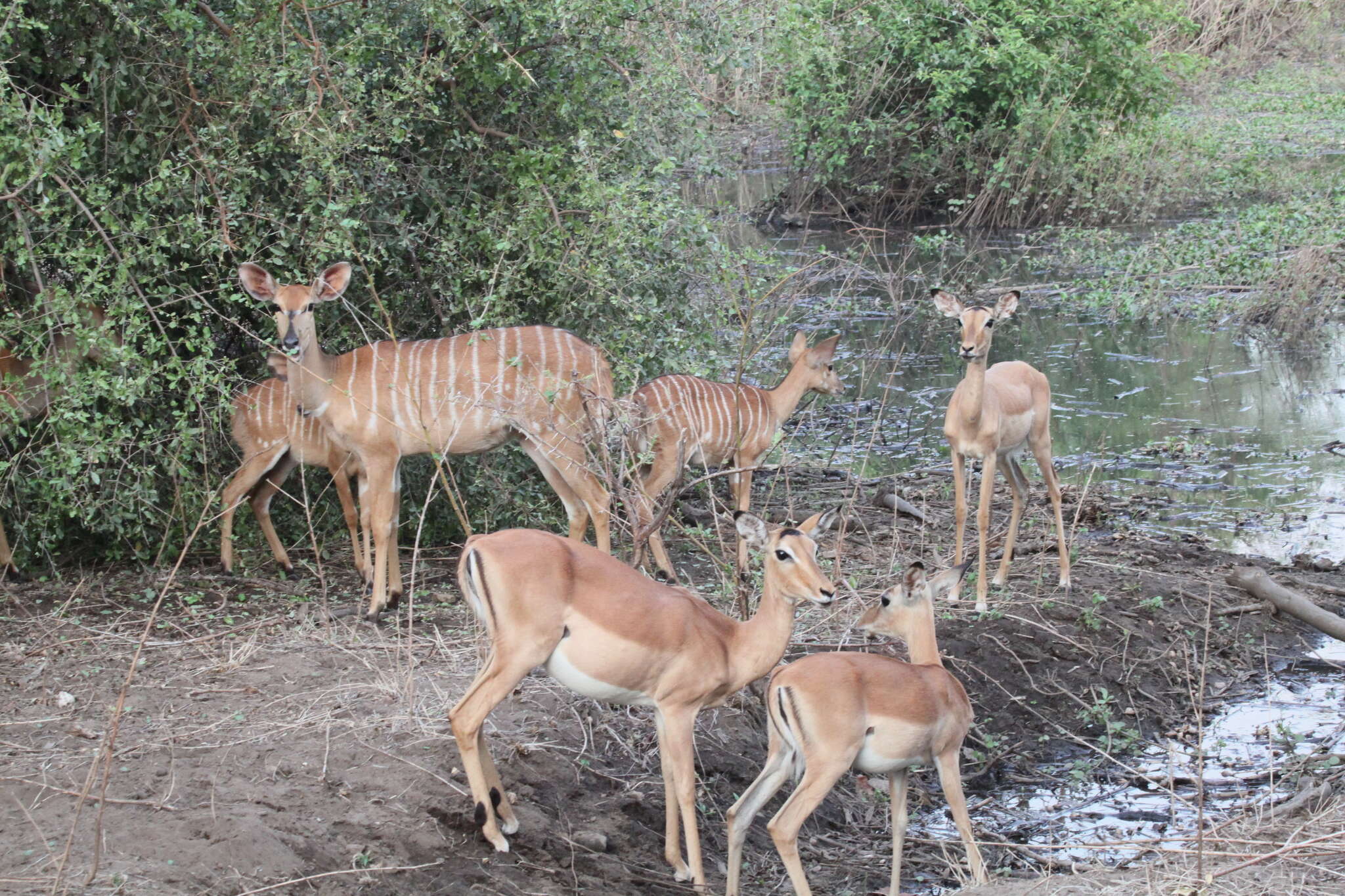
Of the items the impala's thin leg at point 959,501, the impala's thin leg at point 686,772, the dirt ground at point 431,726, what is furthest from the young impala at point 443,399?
the impala's thin leg at point 686,772

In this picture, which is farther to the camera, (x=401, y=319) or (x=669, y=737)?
(x=401, y=319)

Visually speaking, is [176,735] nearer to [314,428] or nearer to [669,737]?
[669,737]

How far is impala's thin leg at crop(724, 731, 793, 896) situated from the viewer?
4703 mm

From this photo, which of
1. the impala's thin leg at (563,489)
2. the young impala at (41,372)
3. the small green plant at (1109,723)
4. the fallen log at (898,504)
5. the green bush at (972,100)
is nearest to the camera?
the small green plant at (1109,723)

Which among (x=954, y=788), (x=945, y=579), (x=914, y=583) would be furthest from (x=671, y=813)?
(x=945, y=579)

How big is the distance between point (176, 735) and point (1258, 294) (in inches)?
425

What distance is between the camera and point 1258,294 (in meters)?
12.9

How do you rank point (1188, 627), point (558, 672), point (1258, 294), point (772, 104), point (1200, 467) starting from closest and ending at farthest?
point (558, 672) → point (1188, 627) → point (1200, 467) → point (1258, 294) → point (772, 104)

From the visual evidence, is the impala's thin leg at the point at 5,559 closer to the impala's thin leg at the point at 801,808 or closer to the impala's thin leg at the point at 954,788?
the impala's thin leg at the point at 801,808

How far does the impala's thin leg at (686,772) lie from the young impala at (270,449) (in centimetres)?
277

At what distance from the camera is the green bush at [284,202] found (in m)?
6.58

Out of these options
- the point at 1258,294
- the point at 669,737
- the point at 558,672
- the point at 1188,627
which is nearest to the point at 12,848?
the point at 558,672

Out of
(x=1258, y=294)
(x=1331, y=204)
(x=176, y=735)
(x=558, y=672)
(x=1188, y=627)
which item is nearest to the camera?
(x=558, y=672)

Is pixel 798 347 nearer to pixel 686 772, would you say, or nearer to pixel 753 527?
pixel 753 527
